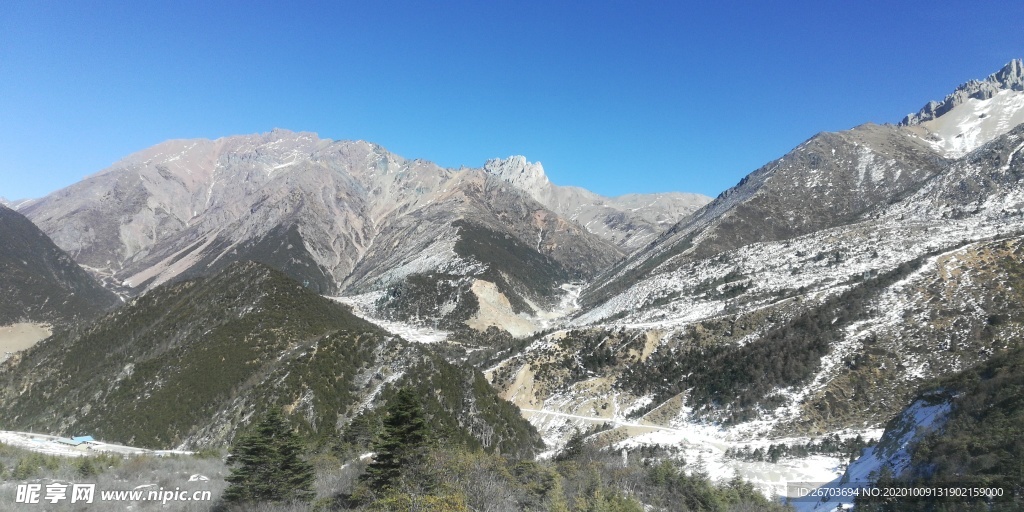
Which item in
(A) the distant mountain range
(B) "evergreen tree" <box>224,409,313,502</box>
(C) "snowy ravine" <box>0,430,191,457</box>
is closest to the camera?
(B) "evergreen tree" <box>224,409,313,502</box>

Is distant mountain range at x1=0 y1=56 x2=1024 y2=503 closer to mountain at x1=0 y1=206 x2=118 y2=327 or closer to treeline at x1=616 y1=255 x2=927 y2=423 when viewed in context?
treeline at x1=616 y1=255 x2=927 y2=423

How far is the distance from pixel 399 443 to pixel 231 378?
106ft

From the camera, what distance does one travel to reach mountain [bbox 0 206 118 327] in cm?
13400

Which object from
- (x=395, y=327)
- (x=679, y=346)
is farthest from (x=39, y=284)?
(x=679, y=346)

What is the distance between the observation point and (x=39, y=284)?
146750 mm

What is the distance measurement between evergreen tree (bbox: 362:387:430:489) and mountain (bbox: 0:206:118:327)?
15212 cm

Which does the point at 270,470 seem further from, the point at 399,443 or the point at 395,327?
the point at 395,327

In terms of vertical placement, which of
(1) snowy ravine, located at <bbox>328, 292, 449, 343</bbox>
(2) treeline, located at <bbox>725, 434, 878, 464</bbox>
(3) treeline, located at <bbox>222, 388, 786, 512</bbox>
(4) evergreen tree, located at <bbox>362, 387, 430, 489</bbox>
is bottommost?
(2) treeline, located at <bbox>725, 434, 878, 464</bbox>

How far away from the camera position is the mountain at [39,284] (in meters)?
134

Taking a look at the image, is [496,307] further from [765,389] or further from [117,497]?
[117,497]

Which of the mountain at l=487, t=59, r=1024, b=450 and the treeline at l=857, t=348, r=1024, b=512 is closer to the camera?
the treeline at l=857, t=348, r=1024, b=512

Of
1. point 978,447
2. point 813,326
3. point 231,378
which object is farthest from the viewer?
point 813,326

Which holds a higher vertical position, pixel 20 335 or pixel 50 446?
pixel 20 335

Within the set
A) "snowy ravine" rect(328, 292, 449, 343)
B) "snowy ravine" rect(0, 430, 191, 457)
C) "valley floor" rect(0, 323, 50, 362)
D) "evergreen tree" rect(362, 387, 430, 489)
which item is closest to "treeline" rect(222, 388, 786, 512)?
"evergreen tree" rect(362, 387, 430, 489)
